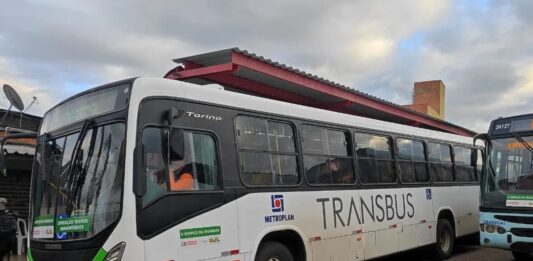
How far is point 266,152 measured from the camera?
6945mm

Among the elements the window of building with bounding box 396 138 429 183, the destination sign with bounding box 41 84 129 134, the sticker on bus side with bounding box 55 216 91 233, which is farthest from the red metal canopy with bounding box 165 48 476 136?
the sticker on bus side with bounding box 55 216 91 233

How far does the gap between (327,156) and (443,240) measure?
459 cm

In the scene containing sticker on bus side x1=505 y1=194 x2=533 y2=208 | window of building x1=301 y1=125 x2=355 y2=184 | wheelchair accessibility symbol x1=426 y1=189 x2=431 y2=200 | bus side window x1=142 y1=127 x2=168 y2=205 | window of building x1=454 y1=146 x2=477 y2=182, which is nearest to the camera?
bus side window x1=142 y1=127 x2=168 y2=205

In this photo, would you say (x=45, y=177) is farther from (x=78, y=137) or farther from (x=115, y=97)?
(x=115, y=97)

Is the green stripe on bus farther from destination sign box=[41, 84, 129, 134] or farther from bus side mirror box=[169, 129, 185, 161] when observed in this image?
destination sign box=[41, 84, 129, 134]

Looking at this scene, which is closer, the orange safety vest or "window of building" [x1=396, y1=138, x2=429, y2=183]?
the orange safety vest

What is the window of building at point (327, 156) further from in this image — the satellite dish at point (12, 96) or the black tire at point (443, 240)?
the satellite dish at point (12, 96)

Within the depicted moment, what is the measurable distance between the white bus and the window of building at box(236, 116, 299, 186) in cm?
2

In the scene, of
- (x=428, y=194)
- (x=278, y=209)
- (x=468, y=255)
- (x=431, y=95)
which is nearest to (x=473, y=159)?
(x=468, y=255)

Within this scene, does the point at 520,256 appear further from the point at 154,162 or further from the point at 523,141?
the point at 154,162

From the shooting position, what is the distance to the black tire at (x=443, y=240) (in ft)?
35.6

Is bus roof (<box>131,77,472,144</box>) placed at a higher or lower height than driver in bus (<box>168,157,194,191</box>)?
higher

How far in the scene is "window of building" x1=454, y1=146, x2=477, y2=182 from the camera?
12023mm

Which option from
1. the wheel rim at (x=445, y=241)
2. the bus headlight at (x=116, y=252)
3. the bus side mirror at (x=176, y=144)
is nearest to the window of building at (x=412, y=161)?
the wheel rim at (x=445, y=241)
